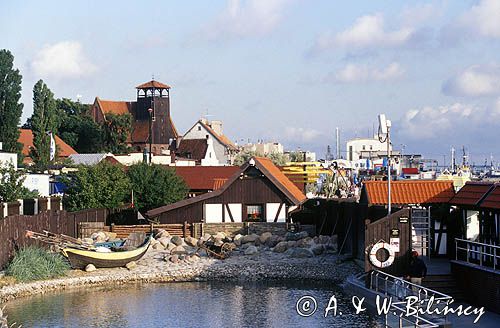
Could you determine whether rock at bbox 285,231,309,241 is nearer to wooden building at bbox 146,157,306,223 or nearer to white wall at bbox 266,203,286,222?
wooden building at bbox 146,157,306,223

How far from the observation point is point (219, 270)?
4003cm

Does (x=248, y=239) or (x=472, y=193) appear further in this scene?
(x=248, y=239)

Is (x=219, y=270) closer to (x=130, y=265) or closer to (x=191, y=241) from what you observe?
(x=130, y=265)

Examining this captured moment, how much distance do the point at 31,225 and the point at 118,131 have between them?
7360 cm

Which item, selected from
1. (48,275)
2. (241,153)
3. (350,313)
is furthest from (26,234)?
(241,153)

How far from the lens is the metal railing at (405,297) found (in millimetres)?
22531

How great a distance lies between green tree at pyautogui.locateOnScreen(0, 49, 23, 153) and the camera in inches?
3209

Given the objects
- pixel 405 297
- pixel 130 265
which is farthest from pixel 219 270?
pixel 405 297

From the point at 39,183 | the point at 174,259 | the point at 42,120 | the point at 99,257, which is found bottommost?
the point at 174,259

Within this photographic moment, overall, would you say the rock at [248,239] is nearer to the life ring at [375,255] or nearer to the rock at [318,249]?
the rock at [318,249]

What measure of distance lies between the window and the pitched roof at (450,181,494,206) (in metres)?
19.5

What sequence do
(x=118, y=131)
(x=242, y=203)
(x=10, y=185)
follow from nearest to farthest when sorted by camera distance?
(x=10, y=185) < (x=242, y=203) < (x=118, y=131)

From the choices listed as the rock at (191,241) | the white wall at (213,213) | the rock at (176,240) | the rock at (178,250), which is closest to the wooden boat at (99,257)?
the rock at (178,250)

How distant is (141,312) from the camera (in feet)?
101
